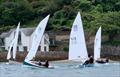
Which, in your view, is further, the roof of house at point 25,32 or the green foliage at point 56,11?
the green foliage at point 56,11

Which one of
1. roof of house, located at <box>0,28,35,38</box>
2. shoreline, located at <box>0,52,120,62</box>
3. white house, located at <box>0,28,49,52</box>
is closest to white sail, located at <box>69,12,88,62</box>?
shoreline, located at <box>0,52,120,62</box>

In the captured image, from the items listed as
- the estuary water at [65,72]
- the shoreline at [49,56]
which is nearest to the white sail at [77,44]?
the estuary water at [65,72]

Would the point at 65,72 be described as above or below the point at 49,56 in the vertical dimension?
below

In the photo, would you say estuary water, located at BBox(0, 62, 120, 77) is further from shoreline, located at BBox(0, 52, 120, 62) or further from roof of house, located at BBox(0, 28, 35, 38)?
roof of house, located at BBox(0, 28, 35, 38)

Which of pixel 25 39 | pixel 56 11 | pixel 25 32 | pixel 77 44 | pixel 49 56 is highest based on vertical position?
pixel 56 11

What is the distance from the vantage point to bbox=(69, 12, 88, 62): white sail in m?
72.3

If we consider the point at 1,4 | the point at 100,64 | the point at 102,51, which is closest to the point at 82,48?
the point at 100,64

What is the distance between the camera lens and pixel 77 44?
240 feet

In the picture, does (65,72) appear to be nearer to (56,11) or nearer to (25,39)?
(25,39)

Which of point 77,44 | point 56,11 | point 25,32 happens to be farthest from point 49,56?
point 77,44

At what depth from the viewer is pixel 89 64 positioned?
74750 millimetres

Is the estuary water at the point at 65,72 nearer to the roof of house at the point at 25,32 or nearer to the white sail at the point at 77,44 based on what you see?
the white sail at the point at 77,44

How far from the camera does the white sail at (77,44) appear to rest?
7231 centimetres

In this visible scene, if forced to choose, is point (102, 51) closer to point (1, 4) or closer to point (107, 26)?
point (107, 26)
